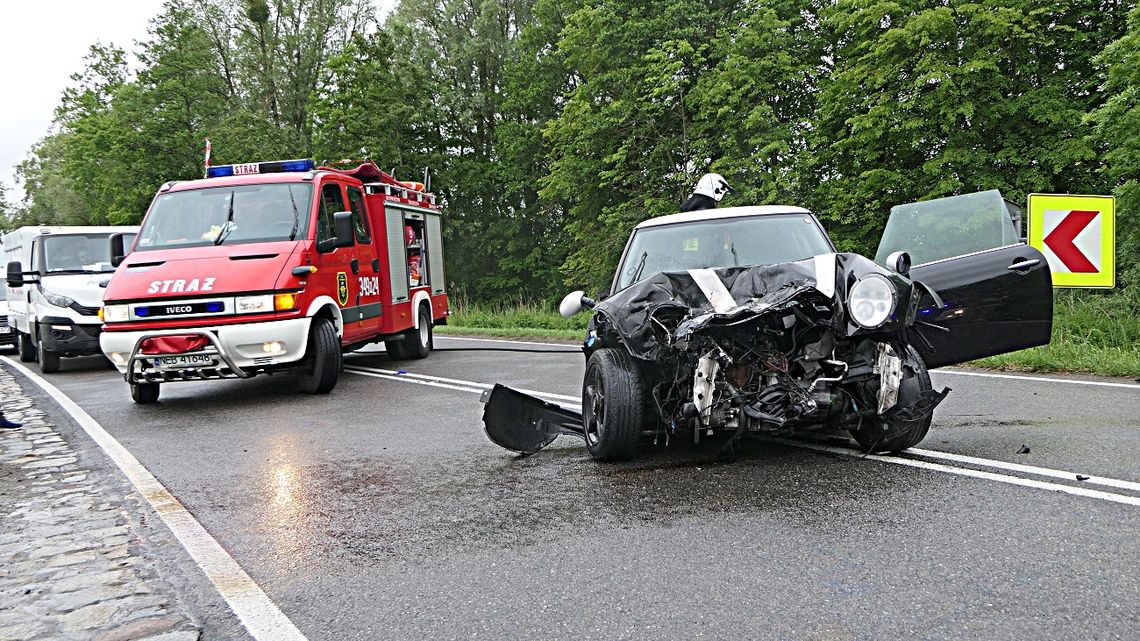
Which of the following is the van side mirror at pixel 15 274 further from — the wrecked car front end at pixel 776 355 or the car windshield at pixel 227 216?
the wrecked car front end at pixel 776 355

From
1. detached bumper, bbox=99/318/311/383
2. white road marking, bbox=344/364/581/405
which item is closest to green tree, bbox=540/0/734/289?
white road marking, bbox=344/364/581/405

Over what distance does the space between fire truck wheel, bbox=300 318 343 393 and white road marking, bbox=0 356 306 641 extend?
3.12 metres

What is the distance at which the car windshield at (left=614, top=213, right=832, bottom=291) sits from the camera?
6.54 m

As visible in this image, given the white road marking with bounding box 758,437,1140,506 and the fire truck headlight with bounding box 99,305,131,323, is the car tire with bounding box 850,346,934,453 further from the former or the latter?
the fire truck headlight with bounding box 99,305,131,323

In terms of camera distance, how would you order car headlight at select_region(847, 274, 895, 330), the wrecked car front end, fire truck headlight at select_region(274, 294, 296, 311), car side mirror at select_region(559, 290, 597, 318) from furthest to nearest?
fire truck headlight at select_region(274, 294, 296, 311) < car side mirror at select_region(559, 290, 597, 318) < the wrecked car front end < car headlight at select_region(847, 274, 895, 330)

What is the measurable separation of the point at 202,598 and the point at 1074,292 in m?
15.3

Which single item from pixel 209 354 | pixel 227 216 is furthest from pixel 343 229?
pixel 209 354

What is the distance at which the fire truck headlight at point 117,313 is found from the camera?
31.2 ft

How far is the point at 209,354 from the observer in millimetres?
9484

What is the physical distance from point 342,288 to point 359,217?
163cm

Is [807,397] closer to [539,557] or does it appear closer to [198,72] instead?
[539,557]

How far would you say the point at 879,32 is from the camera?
22156mm

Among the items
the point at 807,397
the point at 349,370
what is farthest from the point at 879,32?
the point at 807,397

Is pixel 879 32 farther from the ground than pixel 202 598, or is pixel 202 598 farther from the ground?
pixel 879 32
